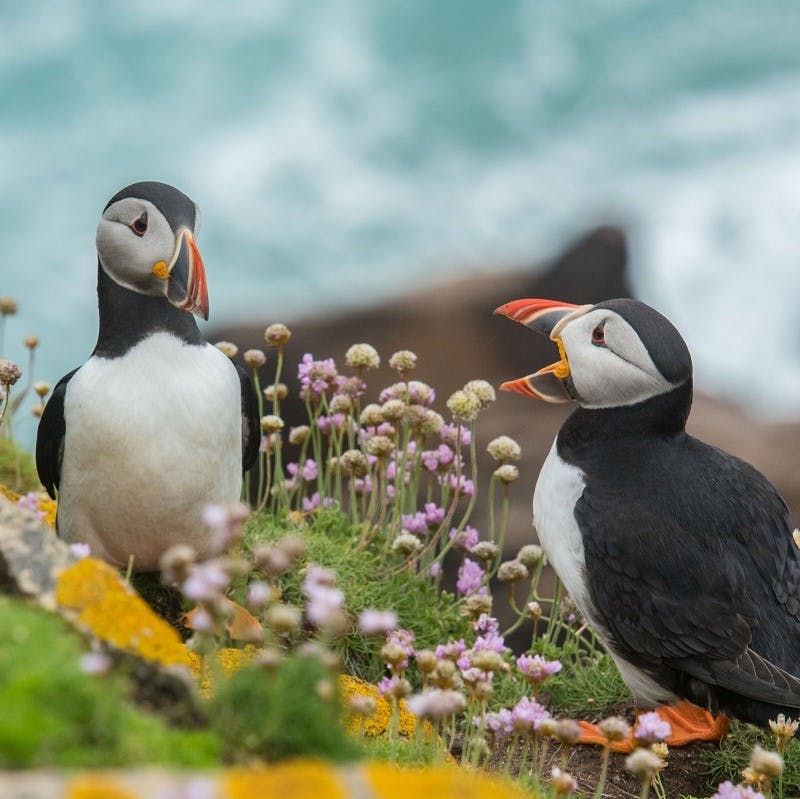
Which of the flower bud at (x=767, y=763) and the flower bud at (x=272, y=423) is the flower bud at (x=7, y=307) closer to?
the flower bud at (x=272, y=423)

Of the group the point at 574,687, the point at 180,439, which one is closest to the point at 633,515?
the point at 574,687

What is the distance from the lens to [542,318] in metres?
4.08

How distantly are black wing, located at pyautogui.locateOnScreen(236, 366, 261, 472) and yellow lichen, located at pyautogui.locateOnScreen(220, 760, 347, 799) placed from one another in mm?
2624

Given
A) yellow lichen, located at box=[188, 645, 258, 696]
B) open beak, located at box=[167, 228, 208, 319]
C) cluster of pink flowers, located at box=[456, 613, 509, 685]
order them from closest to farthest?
cluster of pink flowers, located at box=[456, 613, 509, 685] < yellow lichen, located at box=[188, 645, 258, 696] < open beak, located at box=[167, 228, 208, 319]

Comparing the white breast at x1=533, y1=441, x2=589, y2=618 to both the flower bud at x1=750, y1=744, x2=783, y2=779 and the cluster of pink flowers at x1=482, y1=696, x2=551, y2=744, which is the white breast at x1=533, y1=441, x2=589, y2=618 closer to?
the cluster of pink flowers at x1=482, y1=696, x2=551, y2=744

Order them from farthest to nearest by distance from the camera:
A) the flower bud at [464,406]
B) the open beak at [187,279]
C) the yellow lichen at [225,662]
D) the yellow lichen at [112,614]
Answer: the flower bud at [464,406]
the open beak at [187,279]
the yellow lichen at [225,662]
the yellow lichen at [112,614]

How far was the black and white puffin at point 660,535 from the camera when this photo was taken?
3635 millimetres

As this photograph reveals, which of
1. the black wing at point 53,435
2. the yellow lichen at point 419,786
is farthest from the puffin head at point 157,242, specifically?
the yellow lichen at point 419,786

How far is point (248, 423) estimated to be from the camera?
416cm

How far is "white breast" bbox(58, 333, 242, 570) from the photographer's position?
3672mm

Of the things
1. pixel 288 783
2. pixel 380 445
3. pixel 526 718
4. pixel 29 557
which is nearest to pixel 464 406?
pixel 380 445

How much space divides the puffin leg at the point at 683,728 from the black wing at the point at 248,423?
1.61m

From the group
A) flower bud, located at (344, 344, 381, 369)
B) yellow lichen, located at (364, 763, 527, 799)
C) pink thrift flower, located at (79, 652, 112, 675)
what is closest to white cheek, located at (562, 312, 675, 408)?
flower bud, located at (344, 344, 381, 369)

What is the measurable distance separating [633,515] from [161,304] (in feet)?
5.66
